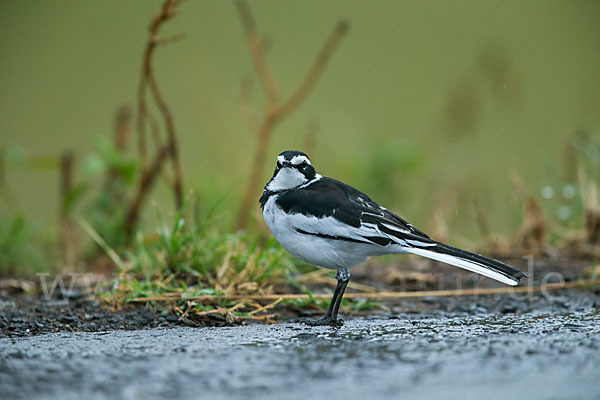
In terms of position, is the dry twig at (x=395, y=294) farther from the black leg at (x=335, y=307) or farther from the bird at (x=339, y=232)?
the bird at (x=339, y=232)

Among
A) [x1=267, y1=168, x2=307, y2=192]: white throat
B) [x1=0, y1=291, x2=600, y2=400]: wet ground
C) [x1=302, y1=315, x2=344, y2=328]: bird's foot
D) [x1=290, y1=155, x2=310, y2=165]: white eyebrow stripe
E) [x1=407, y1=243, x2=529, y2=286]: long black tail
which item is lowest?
[x1=302, y1=315, x2=344, y2=328]: bird's foot

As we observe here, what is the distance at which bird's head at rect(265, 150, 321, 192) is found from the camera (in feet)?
13.4

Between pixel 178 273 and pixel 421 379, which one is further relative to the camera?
pixel 178 273

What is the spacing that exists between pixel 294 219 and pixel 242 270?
71 cm

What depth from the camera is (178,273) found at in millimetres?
4293

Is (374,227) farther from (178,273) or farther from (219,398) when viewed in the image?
(219,398)

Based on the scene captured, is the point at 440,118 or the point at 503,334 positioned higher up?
the point at 440,118

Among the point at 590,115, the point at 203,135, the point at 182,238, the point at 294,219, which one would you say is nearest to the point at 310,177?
the point at 294,219

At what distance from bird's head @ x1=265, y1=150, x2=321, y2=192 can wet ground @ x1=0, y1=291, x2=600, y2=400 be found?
966 mm

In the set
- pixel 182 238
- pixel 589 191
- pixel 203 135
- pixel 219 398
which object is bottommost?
pixel 219 398

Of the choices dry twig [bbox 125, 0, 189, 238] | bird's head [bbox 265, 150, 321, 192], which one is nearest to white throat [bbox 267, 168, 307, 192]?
bird's head [bbox 265, 150, 321, 192]

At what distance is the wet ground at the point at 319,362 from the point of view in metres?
2.05

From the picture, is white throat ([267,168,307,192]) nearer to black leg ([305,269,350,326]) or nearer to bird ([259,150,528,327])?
bird ([259,150,528,327])

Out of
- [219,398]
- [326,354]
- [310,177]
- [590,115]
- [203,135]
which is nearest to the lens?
[219,398]
